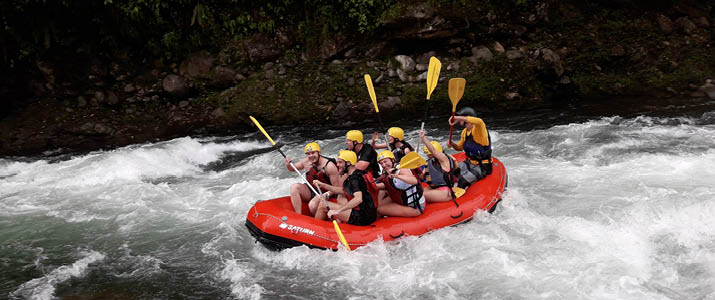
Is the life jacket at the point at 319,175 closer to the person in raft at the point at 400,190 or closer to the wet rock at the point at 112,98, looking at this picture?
the person in raft at the point at 400,190

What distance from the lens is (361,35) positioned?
38.2 ft

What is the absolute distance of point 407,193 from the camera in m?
5.57

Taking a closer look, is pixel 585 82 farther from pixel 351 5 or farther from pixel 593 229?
pixel 593 229

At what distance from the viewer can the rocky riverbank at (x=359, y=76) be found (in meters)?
10.7

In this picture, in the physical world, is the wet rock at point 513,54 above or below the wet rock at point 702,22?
above

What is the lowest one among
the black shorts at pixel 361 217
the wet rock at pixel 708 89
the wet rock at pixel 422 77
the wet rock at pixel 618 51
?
the wet rock at pixel 708 89

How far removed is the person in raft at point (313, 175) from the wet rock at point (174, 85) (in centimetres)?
584

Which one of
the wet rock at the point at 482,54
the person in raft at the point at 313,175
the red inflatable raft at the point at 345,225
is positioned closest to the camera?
the red inflatable raft at the point at 345,225

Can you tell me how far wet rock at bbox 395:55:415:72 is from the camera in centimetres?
1127

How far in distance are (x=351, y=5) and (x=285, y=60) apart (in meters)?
1.85

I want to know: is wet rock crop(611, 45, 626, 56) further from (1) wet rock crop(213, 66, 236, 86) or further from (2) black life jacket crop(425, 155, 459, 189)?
(1) wet rock crop(213, 66, 236, 86)

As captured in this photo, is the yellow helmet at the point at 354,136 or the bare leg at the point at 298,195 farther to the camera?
the yellow helmet at the point at 354,136

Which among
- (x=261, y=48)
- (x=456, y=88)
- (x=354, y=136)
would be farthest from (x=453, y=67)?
(x=354, y=136)

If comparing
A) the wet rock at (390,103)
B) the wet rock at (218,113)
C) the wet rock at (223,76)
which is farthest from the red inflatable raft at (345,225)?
the wet rock at (223,76)
